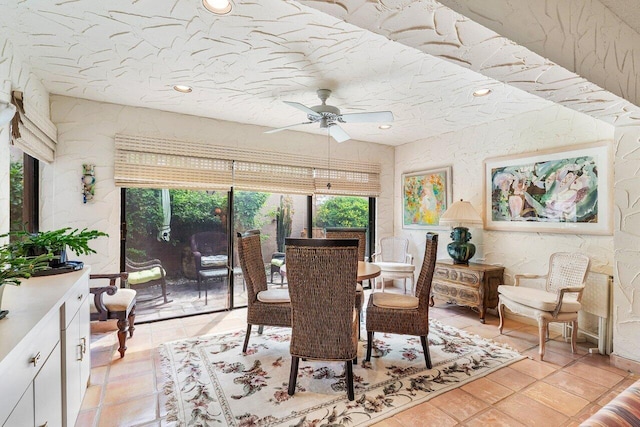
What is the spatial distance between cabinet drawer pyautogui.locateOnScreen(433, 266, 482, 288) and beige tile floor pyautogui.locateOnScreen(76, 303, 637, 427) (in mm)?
628

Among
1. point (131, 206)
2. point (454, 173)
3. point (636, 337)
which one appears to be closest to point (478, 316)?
point (636, 337)

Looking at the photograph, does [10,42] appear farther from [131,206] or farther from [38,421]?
[38,421]

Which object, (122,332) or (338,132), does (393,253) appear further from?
(122,332)

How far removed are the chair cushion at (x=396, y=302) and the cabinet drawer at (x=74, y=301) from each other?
202 centimetres

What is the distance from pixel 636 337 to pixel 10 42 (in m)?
5.15

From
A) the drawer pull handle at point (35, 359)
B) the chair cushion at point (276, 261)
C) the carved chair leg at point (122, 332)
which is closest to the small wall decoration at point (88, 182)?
the carved chair leg at point (122, 332)

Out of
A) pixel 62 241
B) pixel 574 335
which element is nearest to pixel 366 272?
pixel 574 335

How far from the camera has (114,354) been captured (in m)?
2.71

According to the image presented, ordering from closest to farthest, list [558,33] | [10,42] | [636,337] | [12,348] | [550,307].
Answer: [12,348]
[558,33]
[10,42]
[636,337]
[550,307]

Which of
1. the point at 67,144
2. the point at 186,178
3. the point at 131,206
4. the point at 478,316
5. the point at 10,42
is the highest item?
the point at 10,42

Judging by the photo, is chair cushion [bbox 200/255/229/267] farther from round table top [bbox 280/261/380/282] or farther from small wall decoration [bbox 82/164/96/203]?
round table top [bbox 280/261/380/282]

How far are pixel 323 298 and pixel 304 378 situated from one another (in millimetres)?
777

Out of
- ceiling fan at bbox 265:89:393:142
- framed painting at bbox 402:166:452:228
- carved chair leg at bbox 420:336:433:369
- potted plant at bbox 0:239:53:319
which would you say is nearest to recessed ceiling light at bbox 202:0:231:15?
ceiling fan at bbox 265:89:393:142

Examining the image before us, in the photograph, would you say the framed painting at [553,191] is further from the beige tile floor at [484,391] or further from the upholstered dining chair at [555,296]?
the beige tile floor at [484,391]
